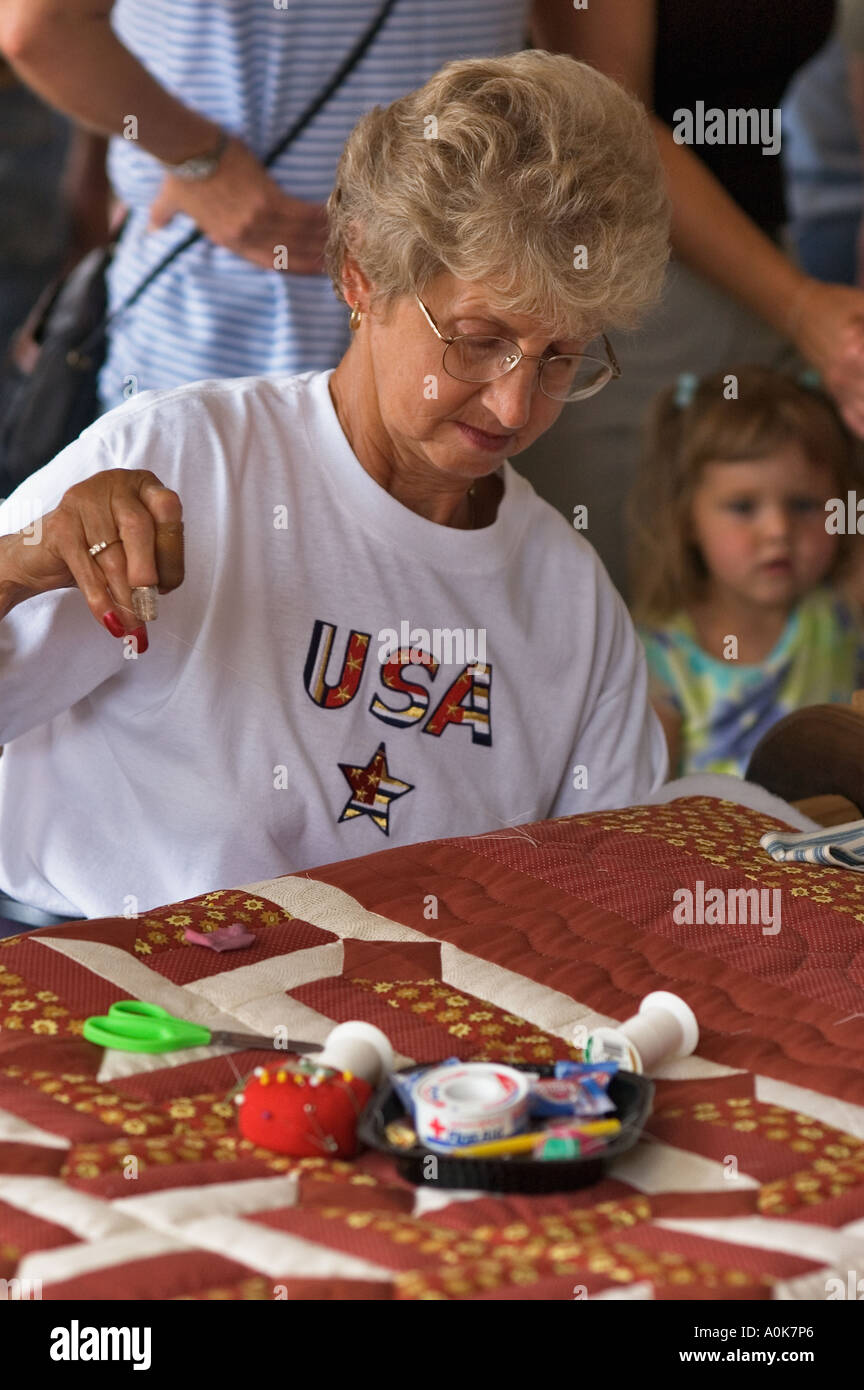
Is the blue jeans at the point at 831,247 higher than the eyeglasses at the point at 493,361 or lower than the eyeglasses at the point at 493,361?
higher

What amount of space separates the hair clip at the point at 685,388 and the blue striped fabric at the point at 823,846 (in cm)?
121

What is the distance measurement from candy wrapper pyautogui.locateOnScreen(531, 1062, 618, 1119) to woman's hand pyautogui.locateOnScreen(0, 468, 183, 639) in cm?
47

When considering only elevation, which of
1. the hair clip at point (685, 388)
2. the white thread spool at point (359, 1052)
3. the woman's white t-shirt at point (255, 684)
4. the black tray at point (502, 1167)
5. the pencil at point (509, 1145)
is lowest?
the black tray at point (502, 1167)

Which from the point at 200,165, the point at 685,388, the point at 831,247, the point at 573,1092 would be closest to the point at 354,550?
the point at 200,165

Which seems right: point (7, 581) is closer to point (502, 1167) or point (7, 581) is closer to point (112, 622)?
point (112, 622)

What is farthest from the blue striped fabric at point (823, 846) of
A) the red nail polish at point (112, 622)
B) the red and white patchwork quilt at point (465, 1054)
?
the red nail polish at point (112, 622)

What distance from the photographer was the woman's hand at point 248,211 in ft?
5.91

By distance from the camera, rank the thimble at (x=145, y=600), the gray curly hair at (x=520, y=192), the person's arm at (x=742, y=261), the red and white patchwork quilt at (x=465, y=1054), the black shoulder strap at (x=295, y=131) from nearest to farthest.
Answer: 1. the red and white patchwork quilt at (x=465, y=1054)
2. the thimble at (x=145, y=600)
3. the gray curly hair at (x=520, y=192)
4. the black shoulder strap at (x=295, y=131)
5. the person's arm at (x=742, y=261)

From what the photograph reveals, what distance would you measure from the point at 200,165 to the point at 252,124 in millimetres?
81

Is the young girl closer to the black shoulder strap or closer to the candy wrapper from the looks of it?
the black shoulder strap

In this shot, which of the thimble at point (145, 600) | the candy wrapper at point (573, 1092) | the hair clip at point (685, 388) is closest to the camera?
the candy wrapper at point (573, 1092)

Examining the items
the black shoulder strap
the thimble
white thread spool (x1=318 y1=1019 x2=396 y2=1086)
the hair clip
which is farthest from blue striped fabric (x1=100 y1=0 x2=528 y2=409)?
white thread spool (x1=318 y1=1019 x2=396 y2=1086)

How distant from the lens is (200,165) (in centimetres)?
179

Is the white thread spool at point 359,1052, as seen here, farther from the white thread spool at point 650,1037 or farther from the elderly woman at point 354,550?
the elderly woman at point 354,550
